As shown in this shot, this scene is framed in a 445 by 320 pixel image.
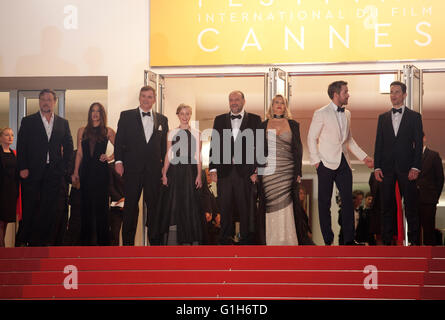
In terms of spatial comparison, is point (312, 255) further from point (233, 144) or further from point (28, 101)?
point (28, 101)

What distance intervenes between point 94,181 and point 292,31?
9.55 feet

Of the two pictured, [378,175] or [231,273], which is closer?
[231,273]

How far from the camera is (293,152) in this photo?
8.48 meters

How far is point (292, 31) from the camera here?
9.63 m

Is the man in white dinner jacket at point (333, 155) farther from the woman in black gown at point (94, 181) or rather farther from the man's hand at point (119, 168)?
the woman in black gown at point (94, 181)

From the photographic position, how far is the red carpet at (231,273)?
7266 millimetres

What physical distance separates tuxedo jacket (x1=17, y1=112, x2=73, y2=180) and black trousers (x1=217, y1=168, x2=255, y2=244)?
1766mm

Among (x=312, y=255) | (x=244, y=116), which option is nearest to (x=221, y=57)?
(x=244, y=116)

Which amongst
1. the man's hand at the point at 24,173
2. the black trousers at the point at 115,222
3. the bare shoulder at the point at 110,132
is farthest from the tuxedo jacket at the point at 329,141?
the man's hand at the point at 24,173

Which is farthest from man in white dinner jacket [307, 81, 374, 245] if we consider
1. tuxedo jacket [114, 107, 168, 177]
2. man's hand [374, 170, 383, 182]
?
tuxedo jacket [114, 107, 168, 177]

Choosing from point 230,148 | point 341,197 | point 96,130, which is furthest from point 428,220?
point 96,130

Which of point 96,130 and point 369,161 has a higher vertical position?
point 96,130

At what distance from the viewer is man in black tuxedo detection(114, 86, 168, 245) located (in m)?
8.67

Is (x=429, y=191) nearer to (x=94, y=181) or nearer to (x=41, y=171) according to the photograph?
(x=94, y=181)
